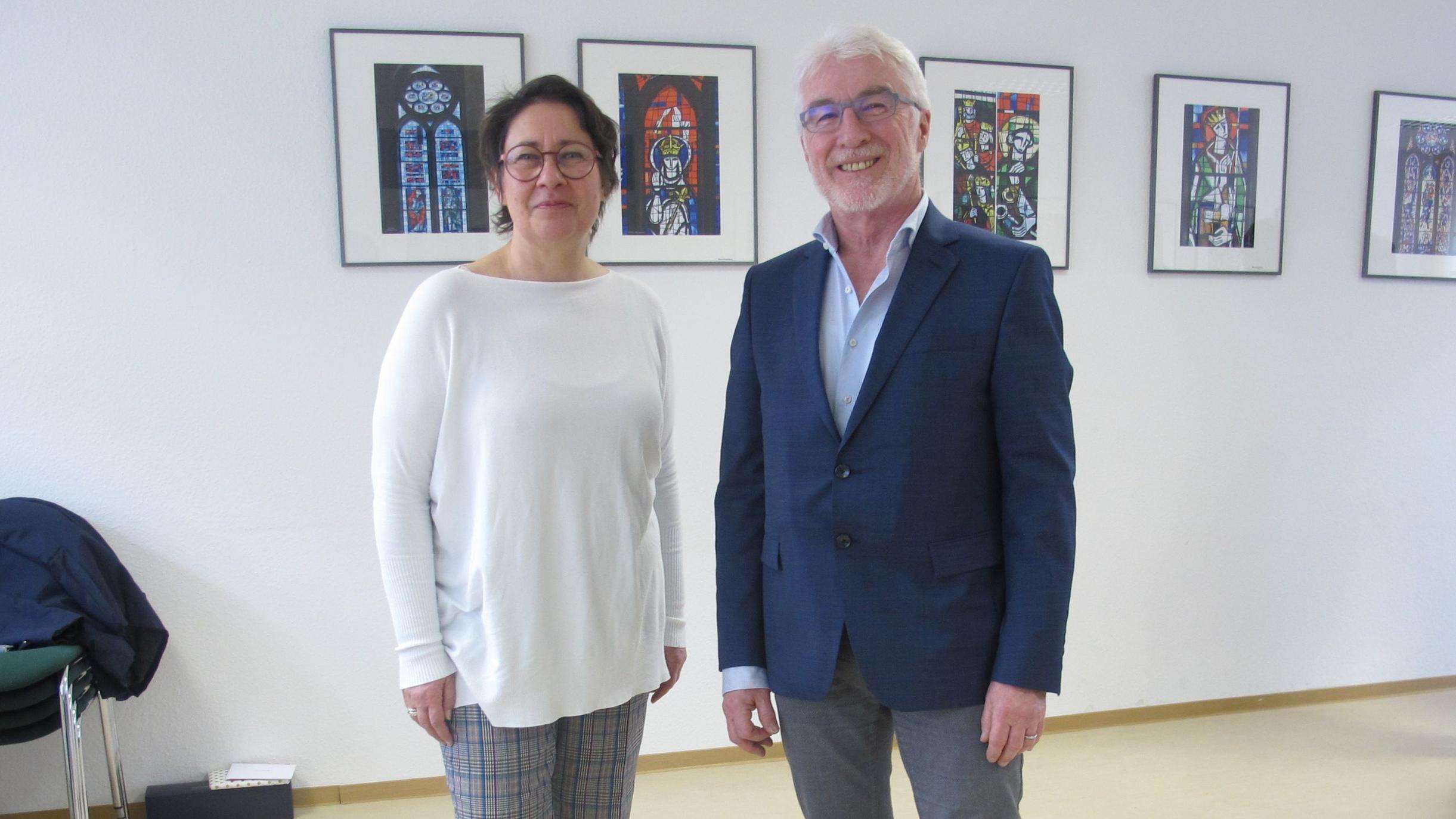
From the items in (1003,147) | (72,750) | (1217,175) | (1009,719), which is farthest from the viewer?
(1217,175)

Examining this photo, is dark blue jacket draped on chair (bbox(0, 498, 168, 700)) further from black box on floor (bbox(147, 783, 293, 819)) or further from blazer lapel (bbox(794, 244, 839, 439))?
blazer lapel (bbox(794, 244, 839, 439))

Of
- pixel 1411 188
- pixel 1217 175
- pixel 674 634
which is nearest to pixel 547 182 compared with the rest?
pixel 674 634

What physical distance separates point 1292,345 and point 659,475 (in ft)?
8.21

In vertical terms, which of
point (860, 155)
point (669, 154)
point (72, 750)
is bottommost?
point (72, 750)

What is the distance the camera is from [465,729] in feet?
4.25

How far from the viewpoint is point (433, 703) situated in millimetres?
1272

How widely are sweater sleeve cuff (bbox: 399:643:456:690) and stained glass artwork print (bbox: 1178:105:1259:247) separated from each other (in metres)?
2.63

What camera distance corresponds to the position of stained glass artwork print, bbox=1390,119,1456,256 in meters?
3.07

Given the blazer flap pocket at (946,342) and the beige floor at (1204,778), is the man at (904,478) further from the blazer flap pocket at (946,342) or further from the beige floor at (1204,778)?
the beige floor at (1204,778)

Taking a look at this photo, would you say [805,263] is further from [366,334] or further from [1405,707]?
[1405,707]

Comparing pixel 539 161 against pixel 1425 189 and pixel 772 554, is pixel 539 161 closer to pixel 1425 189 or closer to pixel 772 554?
pixel 772 554

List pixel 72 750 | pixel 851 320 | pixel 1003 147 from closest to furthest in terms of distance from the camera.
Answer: pixel 851 320
pixel 72 750
pixel 1003 147

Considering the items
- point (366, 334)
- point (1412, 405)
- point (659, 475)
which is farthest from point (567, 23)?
point (1412, 405)

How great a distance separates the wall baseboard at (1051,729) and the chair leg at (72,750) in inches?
19.7
